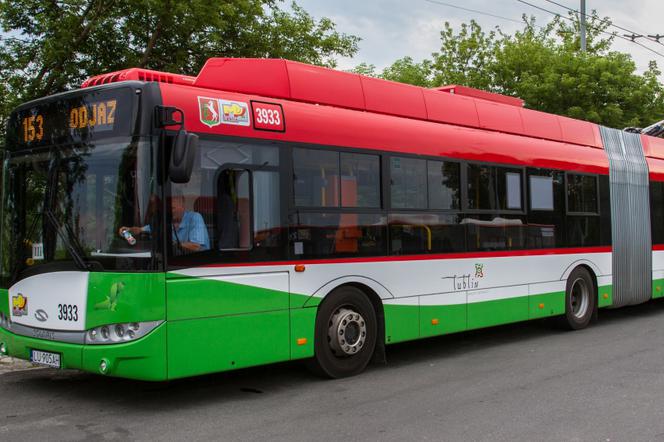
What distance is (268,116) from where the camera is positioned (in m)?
7.33

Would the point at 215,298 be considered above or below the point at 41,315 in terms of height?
above

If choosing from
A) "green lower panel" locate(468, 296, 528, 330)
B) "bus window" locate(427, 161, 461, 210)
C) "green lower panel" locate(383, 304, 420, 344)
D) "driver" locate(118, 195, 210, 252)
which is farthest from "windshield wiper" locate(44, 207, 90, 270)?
"green lower panel" locate(468, 296, 528, 330)

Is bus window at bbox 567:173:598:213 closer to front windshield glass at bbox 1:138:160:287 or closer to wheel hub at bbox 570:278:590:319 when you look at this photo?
wheel hub at bbox 570:278:590:319

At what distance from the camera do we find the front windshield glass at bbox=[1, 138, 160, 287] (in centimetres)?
626

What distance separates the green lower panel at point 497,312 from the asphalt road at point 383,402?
1.49 feet

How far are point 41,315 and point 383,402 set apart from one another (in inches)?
131

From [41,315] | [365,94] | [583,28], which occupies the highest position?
[583,28]

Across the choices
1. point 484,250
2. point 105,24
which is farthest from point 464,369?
point 105,24

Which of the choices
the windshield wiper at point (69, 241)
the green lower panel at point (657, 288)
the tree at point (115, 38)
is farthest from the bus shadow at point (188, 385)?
the tree at point (115, 38)

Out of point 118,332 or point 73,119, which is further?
point 73,119

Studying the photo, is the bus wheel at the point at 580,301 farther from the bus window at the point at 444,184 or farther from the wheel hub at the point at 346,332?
the wheel hub at the point at 346,332

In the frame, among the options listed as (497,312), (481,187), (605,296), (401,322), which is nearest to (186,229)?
(401,322)

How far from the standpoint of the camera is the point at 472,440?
218 inches

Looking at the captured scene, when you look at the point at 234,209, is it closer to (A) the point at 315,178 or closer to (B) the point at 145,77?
(A) the point at 315,178
